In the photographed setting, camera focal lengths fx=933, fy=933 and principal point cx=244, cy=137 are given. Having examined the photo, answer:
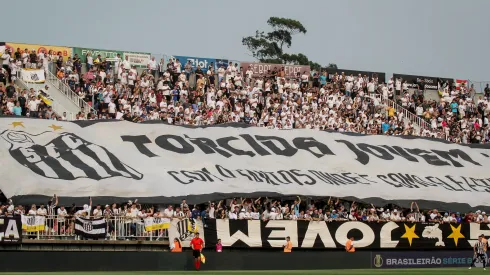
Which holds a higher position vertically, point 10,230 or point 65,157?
point 65,157

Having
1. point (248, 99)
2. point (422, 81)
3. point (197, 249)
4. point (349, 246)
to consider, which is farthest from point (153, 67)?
point (422, 81)

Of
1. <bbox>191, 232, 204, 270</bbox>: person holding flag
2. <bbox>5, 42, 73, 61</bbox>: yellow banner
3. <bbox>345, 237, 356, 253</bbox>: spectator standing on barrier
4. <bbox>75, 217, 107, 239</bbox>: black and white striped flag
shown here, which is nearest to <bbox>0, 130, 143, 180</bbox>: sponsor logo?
<bbox>75, 217, 107, 239</bbox>: black and white striped flag

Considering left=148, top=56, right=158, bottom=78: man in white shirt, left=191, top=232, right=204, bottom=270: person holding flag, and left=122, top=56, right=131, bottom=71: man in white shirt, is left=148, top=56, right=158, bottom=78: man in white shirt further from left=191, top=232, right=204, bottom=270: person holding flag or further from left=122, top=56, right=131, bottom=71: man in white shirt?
left=191, top=232, right=204, bottom=270: person holding flag

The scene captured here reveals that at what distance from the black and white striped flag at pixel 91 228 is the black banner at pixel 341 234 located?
4.11m

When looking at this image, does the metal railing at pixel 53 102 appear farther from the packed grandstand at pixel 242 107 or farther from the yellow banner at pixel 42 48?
the yellow banner at pixel 42 48

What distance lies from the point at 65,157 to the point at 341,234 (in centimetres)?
1211

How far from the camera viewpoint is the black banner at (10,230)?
3250cm

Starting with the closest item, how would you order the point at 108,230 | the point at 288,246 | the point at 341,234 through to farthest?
the point at 108,230 → the point at 288,246 → the point at 341,234

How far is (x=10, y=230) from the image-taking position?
32656mm

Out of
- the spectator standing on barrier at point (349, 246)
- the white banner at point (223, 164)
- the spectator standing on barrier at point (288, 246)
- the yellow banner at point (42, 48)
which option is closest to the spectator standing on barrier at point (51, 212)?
the white banner at point (223, 164)

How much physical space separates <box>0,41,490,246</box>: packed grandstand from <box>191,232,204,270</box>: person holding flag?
3306 mm

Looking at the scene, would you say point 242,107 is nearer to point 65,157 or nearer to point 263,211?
point 263,211

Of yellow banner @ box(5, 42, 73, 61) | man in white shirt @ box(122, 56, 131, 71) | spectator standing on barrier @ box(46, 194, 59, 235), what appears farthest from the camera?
man in white shirt @ box(122, 56, 131, 71)

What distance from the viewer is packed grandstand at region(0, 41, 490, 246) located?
39469 millimetres
